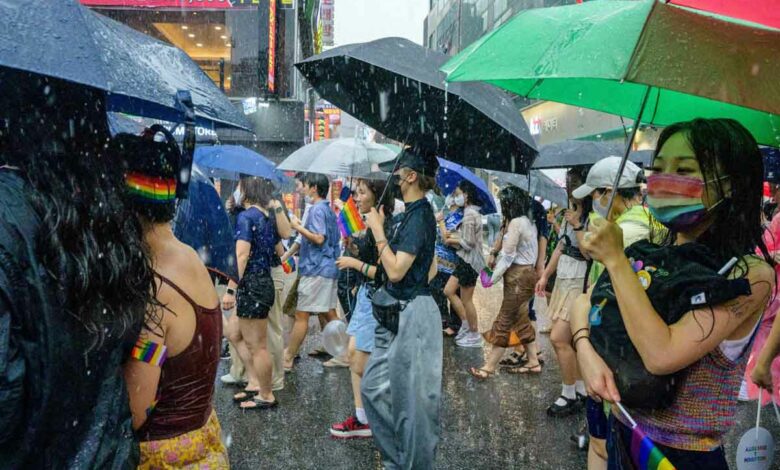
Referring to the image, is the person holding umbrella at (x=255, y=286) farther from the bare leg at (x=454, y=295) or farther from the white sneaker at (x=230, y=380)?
the bare leg at (x=454, y=295)

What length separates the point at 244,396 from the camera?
573 cm

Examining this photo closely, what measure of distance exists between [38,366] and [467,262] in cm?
691

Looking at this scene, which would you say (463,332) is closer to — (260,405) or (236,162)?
(260,405)

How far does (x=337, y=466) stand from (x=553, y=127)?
79.7 ft

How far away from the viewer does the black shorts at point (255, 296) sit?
543cm

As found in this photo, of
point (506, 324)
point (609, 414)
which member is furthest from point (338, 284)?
point (609, 414)

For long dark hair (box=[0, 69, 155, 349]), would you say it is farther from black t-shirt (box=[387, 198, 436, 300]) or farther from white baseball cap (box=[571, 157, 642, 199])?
white baseball cap (box=[571, 157, 642, 199])

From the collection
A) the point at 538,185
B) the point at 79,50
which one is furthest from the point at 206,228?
the point at 538,185

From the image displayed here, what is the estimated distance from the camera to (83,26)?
5.41ft

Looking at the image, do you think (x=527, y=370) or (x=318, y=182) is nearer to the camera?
(x=318, y=182)

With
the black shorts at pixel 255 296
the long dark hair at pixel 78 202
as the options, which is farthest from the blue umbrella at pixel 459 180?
the long dark hair at pixel 78 202

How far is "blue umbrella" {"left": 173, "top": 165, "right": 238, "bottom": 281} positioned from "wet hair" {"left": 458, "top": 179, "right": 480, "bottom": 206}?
16.0ft

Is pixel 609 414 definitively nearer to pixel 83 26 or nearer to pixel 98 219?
pixel 98 219

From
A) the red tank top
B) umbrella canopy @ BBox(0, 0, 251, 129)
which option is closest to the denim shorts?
the red tank top
